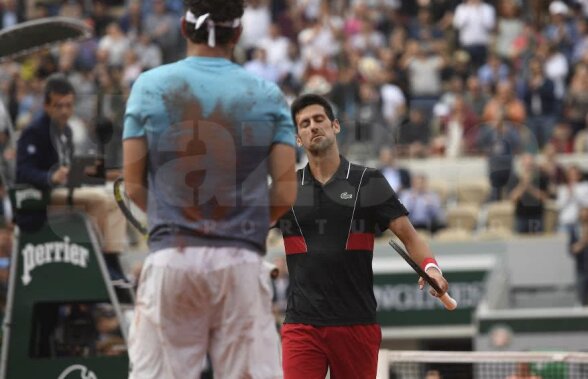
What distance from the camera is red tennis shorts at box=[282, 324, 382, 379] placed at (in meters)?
7.91

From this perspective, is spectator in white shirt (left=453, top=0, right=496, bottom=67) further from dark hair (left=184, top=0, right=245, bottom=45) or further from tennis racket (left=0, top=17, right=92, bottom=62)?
dark hair (left=184, top=0, right=245, bottom=45)

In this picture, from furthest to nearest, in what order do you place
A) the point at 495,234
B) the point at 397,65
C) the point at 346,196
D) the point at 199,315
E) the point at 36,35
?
the point at 397,65 → the point at 495,234 → the point at 36,35 → the point at 346,196 → the point at 199,315

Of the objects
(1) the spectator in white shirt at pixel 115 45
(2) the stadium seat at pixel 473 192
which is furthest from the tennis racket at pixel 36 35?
(1) the spectator in white shirt at pixel 115 45

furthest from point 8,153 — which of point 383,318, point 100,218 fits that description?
point 100,218

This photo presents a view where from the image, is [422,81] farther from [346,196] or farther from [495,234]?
[346,196]

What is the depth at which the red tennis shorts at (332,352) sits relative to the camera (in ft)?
26.0

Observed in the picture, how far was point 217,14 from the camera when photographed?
588cm

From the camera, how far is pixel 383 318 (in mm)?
17422

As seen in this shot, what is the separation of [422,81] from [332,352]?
1448 centimetres

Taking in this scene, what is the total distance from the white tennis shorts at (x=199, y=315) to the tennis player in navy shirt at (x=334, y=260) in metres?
2.10

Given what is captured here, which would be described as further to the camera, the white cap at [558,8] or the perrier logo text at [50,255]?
the white cap at [558,8]

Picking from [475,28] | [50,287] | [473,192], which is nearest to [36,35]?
[50,287]

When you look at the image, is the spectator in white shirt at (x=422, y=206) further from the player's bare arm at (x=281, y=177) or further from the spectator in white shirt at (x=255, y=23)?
the player's bare arm at (x=281, y=177)

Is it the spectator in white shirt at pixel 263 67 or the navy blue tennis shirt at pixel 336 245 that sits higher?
the spectator in white shirt at pixel 263 67
